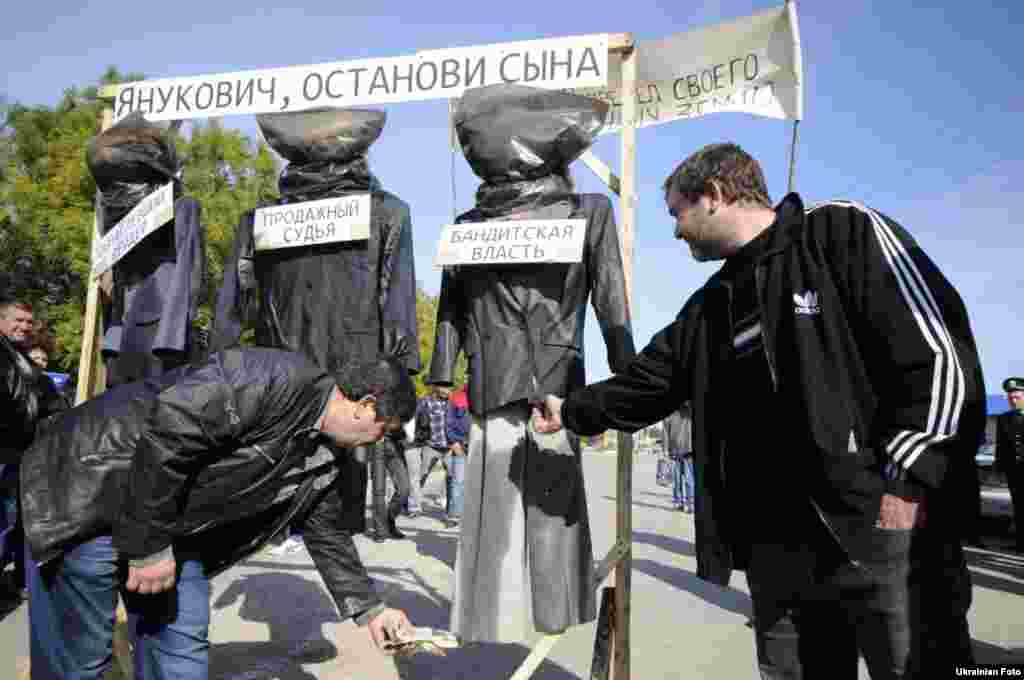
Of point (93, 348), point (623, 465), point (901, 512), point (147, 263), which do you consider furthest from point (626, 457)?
point (93, 348)

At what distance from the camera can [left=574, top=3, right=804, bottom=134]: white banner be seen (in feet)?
11.6

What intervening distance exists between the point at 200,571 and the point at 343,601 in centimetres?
51

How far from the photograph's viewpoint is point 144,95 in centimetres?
407

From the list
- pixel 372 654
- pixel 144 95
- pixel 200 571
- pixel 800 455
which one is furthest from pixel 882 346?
pixel 144 95

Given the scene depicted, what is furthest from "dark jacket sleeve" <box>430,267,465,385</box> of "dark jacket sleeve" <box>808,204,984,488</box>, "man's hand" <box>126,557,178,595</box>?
"dark jacket sleeve" <box>808,204,984,488</box>

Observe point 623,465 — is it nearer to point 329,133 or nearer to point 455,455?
point 329,133

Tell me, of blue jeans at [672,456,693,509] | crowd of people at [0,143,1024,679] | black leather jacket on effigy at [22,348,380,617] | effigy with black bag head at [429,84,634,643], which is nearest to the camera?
crowd of people at [0,143,1024,679]

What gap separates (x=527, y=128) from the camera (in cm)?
337

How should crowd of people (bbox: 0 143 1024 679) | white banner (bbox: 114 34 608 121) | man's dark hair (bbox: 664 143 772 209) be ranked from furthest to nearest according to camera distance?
white banner (bbox: 114 34 608 121)
man's dark hair (bbox: 664 143 772 209)
crowd of people (bbox: 0 143 1024 679)

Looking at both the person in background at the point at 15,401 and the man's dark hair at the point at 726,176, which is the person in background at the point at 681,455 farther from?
the man's dark hair at the point at 726,176

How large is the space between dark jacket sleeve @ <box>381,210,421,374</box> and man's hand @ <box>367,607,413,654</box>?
1.05 metres

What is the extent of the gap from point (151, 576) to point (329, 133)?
212 centimetres

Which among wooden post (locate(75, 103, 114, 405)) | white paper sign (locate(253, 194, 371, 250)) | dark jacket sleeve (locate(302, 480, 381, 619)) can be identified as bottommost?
dark jacket sleeve (locate(302, 480, 381, 619))

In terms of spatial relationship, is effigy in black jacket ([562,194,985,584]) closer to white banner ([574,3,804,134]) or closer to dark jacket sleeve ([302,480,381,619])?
dark jacket sleeve ([302,480,381,619])
